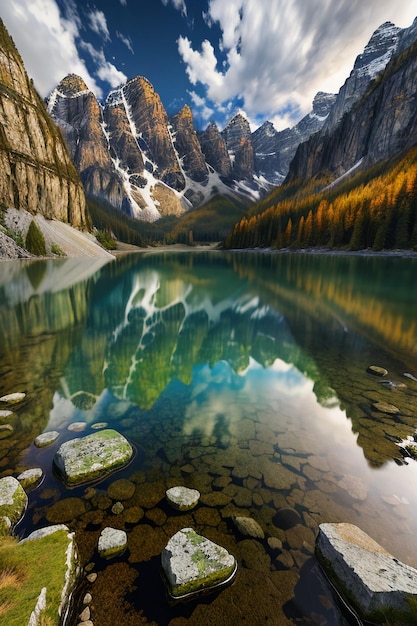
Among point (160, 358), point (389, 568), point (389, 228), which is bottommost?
point (160, 358)

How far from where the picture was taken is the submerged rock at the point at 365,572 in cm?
393

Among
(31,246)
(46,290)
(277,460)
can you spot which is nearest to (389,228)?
(46,290)

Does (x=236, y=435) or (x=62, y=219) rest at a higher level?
(x=62, y=219)

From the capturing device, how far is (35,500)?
627 centimetres

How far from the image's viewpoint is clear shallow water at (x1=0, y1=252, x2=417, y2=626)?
15.8 ft

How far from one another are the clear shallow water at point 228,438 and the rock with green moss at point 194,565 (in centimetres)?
18

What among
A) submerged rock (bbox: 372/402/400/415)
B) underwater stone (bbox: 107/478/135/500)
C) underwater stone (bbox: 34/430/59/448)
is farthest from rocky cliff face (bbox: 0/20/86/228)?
submerged rock (bbox: 372/402/400/415)

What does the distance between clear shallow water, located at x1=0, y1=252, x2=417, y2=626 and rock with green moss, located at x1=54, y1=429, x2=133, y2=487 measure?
0.31m

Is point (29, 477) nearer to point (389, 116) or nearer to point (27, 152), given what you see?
point (27, 152)

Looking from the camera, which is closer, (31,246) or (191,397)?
(191,397)

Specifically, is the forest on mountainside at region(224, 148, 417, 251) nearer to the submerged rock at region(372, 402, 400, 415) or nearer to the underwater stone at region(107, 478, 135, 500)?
the submerged rock at region(372, 402, 400, 415)

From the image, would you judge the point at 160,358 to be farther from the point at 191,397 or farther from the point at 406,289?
the point at 406,289

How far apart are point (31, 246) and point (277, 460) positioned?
101 metres

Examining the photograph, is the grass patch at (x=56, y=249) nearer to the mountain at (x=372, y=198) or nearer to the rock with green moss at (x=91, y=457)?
the mountain at (x=372, y=198)
